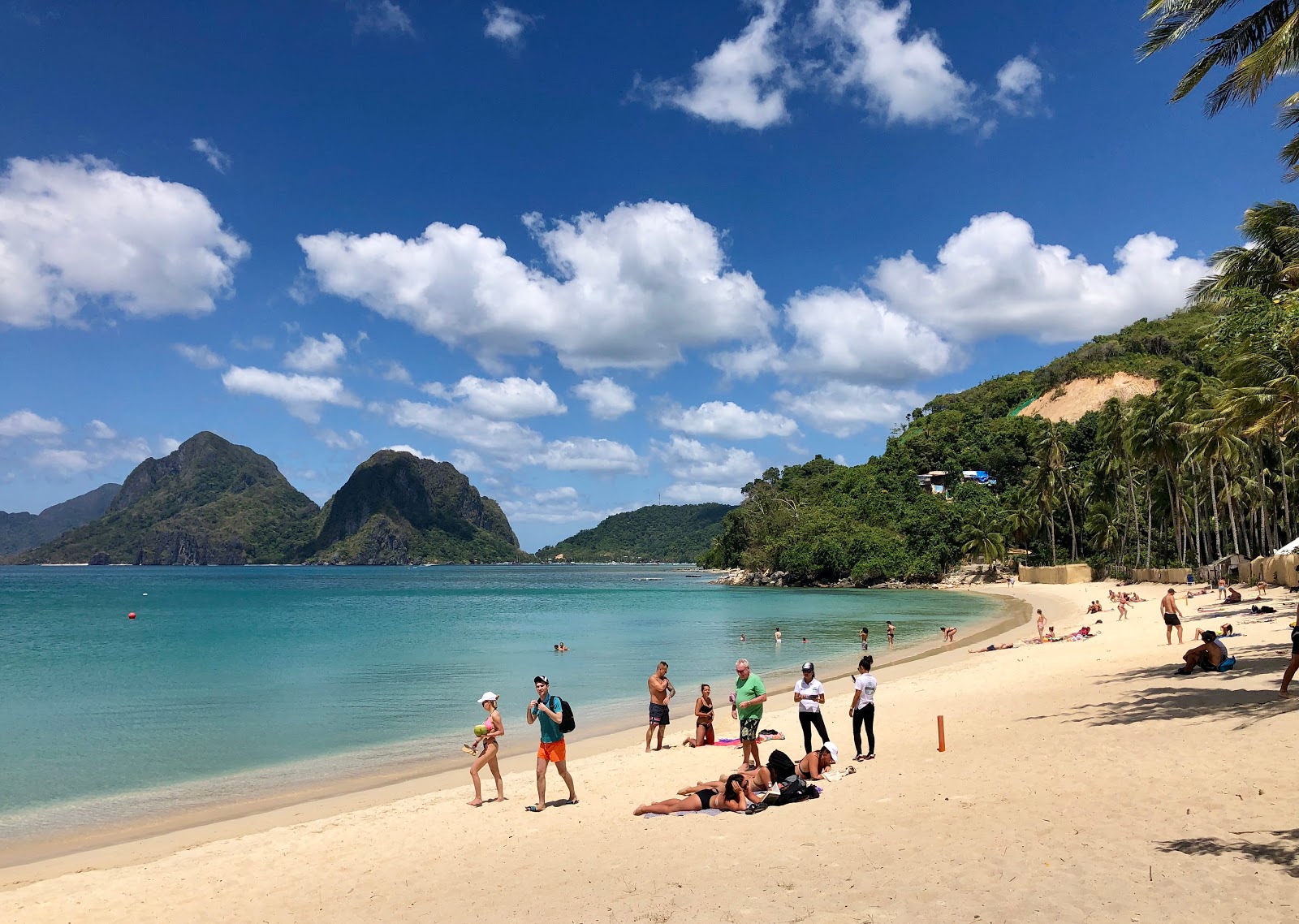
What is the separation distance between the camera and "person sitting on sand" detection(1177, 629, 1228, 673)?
1387 cm

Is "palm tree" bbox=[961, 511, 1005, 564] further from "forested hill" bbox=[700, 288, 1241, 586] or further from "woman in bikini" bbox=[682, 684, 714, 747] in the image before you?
"woman in bikini" bbox=[682, 684, 714, 747]

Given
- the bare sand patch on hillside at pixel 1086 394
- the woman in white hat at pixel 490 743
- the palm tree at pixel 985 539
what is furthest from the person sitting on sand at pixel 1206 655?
the bare sand patch on hillside at pixel 1086 394

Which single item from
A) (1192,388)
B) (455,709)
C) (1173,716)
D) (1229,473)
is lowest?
(455,709)

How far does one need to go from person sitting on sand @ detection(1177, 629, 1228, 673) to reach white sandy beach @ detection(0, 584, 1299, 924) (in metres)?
1.15

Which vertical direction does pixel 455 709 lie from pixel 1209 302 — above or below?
below

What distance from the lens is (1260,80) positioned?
419 inches

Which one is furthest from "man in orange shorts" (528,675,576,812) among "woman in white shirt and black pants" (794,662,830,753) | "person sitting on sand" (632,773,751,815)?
"woman in white shirt and black pants" (794,662,830,753)

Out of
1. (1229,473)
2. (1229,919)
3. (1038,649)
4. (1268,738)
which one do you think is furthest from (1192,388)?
(1229,919)

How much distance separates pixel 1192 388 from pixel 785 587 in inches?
2115

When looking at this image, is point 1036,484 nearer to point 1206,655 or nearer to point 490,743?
point 1206,655

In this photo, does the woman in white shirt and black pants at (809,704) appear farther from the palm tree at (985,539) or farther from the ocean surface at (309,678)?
the palm tree at (985,539)

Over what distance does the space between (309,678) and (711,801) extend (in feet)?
69.1

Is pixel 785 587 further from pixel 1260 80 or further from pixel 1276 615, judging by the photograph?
pixel 1260 80

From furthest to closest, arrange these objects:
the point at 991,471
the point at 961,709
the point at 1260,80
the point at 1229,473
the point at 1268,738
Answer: the point at 991,471 → the point at 1229,473 → the point at 961,709 → the point at 1260,80 → the point at 1268,738
